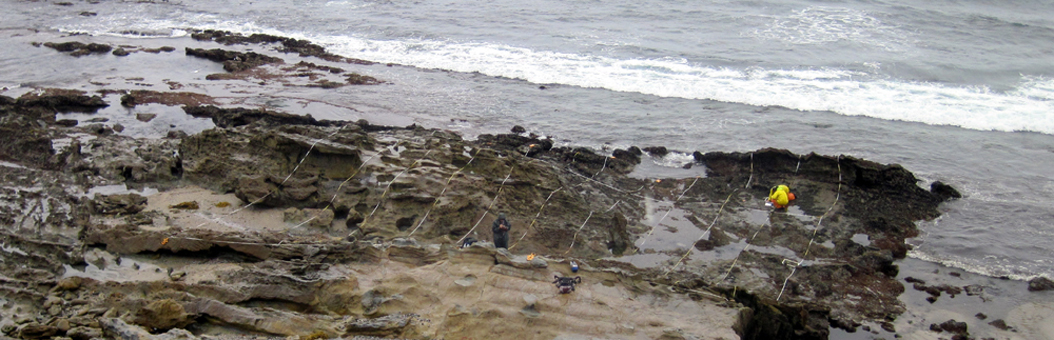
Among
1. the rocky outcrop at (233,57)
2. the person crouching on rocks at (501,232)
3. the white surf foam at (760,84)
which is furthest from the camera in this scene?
the rocky outcrop at (233,57)

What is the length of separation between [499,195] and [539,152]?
2965 millimetres

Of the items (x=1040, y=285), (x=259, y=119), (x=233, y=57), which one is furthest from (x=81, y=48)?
(x=1040, y=285)

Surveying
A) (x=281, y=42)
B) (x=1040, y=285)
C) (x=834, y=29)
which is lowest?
(x=1040, y=285)

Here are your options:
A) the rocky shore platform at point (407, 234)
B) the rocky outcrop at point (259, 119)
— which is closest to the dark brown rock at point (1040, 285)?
the rocky shore platform at point (407, 234)

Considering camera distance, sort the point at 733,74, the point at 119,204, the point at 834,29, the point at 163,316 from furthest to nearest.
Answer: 1. the point at 834,29
2. the point at 733,74
3. the point at 119,204
4. the point at 163,316

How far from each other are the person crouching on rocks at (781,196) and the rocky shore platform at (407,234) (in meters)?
0.19

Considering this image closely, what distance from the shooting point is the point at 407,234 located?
9266 mm

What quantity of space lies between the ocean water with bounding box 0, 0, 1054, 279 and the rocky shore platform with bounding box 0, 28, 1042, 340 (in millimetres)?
1403

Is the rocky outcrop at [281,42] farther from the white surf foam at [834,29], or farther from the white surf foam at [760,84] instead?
the white surf foam at [834,29]

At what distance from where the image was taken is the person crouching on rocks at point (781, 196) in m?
10.8

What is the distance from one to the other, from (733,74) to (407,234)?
43.4 feet

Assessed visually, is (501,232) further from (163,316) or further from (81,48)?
(81,48)

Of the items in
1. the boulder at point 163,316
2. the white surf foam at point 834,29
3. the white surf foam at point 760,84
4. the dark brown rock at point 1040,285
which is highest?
the white surf foam at point 834,29

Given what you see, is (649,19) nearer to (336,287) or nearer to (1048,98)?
(1048,98)
